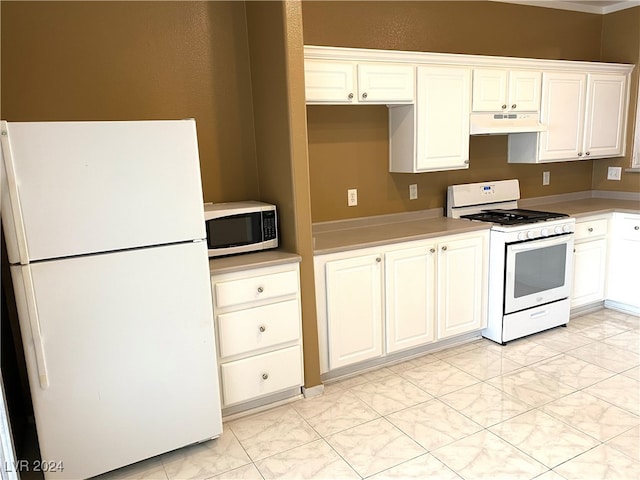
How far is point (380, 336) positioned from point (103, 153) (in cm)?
199

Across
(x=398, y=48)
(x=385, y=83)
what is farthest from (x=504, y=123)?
(x=385, y=83)

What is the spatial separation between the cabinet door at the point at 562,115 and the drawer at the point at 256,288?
2.52 m

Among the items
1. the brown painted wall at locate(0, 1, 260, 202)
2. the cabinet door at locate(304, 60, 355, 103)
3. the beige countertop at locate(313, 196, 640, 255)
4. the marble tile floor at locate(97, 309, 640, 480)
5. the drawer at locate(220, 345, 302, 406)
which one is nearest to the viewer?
the marble tile floor at locate(97, 309, 640, 480)

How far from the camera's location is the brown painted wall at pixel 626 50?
13.8 ft

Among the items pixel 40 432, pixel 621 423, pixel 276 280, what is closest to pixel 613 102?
pixel 621 423

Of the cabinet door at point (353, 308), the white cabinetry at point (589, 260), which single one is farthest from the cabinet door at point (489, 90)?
the cabinet door at point (353, 308)

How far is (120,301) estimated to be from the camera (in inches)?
83.2

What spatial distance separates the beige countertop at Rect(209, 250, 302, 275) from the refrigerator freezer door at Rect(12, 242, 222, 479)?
0.19 m

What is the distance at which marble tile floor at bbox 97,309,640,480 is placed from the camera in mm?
2233

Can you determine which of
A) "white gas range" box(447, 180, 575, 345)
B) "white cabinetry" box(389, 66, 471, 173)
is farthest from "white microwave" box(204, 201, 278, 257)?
"white gas range" box(447, 180, 575, 345)

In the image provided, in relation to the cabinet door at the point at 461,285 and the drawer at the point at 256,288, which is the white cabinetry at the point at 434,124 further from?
the drawer at the point at 256,288

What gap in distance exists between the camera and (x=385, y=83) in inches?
122

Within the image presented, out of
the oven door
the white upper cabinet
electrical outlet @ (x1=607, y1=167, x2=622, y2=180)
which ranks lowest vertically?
the oven door

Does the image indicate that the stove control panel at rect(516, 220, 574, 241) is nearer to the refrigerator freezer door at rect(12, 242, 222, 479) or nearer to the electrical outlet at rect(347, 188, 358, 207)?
the electrical outlet at rect(347, 188, 358, 207)
